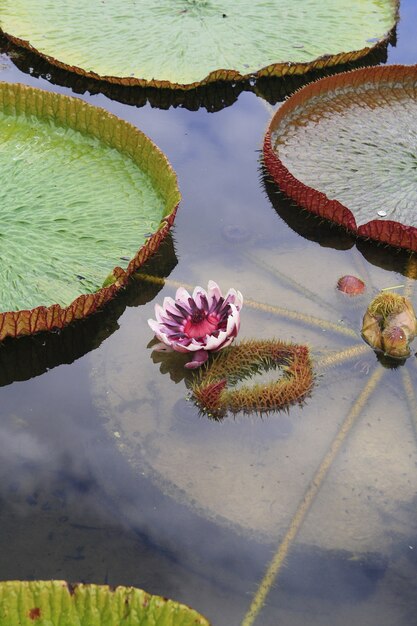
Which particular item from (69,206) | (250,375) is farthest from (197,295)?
(69,206)

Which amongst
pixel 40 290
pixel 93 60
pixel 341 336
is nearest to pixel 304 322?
pixel 341 336

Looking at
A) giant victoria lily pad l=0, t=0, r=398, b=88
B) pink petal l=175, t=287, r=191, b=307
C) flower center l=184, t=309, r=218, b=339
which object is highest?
giant victoria lily pad l=0, t=0, r=398, b=88

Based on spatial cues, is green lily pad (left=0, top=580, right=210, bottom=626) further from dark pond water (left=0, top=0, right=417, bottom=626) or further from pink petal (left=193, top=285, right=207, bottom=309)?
pink petal (left=193, top=285, right=207, bottom=309)

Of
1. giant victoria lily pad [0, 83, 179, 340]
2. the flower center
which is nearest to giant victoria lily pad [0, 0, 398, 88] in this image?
giant victoria lily pad [0, 83, 179, 340]

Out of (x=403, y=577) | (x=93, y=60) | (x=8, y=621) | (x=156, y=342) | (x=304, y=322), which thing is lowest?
(x=8, y=621)

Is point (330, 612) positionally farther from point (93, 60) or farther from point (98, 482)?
point (93, 60)

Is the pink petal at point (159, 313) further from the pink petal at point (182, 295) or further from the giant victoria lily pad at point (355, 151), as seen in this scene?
the giant victoria lily pad at point (355, 151)
